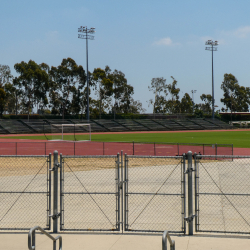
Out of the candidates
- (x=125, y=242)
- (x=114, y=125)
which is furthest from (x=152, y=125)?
(x=125, y=242)

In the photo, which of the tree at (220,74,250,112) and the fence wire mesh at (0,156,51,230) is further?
the tree at (220,74,250,112)

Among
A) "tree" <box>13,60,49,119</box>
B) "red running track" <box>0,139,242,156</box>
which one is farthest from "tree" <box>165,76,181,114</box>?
"red running track" <box>0,139,242,156</box>

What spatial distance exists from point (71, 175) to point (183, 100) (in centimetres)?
13334

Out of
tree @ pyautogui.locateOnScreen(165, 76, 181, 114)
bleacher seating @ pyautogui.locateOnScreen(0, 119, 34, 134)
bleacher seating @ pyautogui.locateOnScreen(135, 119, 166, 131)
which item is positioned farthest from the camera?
tree @ pyautogui.locateOnScreen(165, 76, 181, 114)

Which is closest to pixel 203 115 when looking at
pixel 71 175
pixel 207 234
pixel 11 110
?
pixel 11 110

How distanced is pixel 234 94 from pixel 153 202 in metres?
137

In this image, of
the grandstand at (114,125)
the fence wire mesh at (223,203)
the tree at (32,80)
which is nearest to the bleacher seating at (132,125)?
the grandstand at (114,125)

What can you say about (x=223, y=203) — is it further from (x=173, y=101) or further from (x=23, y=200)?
(x=173, y=101)

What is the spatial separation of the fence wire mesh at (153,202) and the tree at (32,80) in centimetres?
8313

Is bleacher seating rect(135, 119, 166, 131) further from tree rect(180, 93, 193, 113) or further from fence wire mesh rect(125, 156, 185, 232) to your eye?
fence wire mesh rect(125, 156, 185, 232)

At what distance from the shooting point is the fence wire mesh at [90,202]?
33.4 feet

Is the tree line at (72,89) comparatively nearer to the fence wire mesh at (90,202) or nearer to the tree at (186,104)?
the tree at (186,104)

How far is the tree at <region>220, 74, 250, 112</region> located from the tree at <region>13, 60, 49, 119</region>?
71.6 m

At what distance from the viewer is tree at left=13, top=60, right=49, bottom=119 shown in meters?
98.2
